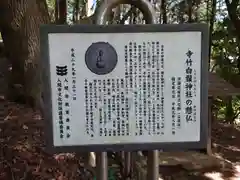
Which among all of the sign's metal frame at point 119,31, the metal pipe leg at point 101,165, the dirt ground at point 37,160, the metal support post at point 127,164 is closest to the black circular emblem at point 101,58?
the sign's metal frame at point 119,31

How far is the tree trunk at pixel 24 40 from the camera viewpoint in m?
4.99

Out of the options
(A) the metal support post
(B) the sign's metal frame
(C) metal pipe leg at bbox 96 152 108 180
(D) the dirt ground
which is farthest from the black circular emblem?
(D) the dirt ground

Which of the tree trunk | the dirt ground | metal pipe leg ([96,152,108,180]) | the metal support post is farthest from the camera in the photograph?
the tree trunk

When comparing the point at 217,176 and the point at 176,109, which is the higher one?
the point at 176,109

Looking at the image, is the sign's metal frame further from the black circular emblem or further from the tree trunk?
the tree trunk

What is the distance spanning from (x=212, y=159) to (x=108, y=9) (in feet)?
13.0

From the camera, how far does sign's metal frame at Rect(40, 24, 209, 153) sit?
7.22 ft

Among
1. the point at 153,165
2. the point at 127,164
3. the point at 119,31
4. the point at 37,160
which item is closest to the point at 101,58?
the point at 119,31

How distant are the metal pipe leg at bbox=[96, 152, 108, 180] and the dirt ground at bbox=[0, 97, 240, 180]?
155 cm

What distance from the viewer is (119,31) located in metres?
2.22

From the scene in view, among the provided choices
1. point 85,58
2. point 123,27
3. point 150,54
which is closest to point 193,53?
point 150,54

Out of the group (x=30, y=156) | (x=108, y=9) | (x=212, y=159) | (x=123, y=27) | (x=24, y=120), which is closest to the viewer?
(x=123, y=27)

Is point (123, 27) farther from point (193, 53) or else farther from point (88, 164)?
point (88, 164)

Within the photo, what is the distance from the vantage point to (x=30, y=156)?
4.14 meters
